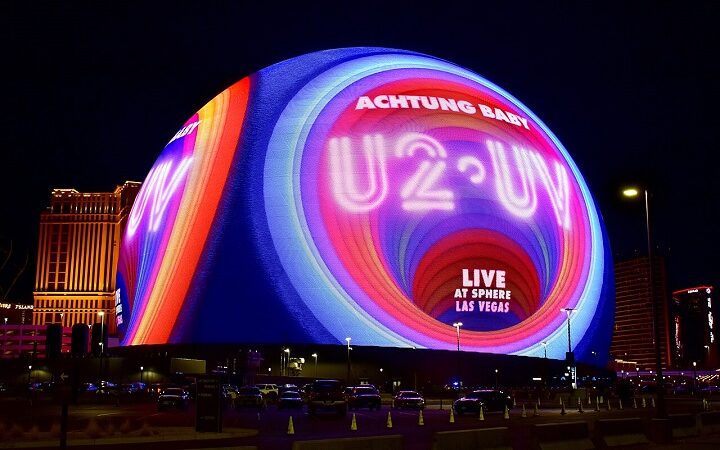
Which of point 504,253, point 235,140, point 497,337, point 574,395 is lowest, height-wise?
point 574,395

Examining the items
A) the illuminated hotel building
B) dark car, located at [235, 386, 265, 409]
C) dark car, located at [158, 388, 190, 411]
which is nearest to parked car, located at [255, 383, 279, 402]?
dark car, located at [235, 386, 265, 409]

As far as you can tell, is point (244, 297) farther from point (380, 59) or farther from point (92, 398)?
point (380, 59)

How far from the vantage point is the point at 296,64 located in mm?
65875

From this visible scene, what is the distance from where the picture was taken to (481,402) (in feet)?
120

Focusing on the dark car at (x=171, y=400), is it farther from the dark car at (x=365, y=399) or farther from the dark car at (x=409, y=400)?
the dark car at (x=409, y=400)

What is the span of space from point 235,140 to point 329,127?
7.41 metres

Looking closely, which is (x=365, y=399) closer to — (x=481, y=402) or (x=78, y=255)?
(x=481, y=402)

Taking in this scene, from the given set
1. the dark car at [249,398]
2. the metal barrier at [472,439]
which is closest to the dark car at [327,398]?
the dark car at [249,398]

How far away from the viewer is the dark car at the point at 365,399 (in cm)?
4225

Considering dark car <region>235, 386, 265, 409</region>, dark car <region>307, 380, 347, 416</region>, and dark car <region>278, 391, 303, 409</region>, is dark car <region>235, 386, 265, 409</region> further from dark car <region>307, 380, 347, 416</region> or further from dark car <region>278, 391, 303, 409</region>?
dark car <region>307, 380, 347, 416</region>

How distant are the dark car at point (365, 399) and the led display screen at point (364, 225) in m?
12.4

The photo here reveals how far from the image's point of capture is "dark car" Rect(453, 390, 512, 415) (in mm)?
36719

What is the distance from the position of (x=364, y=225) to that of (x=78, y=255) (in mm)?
153529

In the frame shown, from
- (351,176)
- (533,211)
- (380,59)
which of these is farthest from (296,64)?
(533,211)
